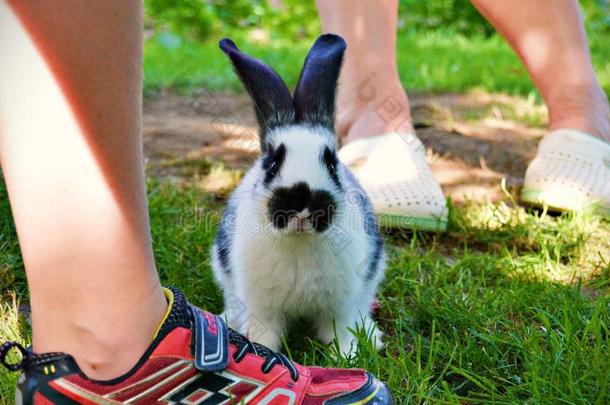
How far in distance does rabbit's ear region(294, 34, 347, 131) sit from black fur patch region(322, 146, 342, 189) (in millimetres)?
154

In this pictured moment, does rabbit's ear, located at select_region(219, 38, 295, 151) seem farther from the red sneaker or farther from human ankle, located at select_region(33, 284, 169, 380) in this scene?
human ankle, located at select_region(33, 284, 169, 380)

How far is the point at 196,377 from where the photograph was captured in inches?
59.4

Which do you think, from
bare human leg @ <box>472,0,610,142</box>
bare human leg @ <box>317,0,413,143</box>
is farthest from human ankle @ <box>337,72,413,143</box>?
bare human leg @ <box>472,0,610,142</box>

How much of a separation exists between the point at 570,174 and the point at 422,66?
2887 mm

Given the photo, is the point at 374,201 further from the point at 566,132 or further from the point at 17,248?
the point at 17,248

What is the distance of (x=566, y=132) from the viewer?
3.26 meters

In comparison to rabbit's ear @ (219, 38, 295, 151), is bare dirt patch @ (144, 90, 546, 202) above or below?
below

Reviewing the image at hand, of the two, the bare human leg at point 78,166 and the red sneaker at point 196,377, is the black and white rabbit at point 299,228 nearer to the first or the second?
the red sneaker at point 196,377

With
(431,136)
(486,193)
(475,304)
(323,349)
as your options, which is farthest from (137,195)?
(431,136)

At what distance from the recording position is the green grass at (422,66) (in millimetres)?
5289

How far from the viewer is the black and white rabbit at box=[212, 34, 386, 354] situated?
2.02m

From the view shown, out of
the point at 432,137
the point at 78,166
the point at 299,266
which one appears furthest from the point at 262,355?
the point at 432,137

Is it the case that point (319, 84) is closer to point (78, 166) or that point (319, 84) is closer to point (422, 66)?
point (78, 166)

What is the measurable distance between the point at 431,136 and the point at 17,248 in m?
2.18
